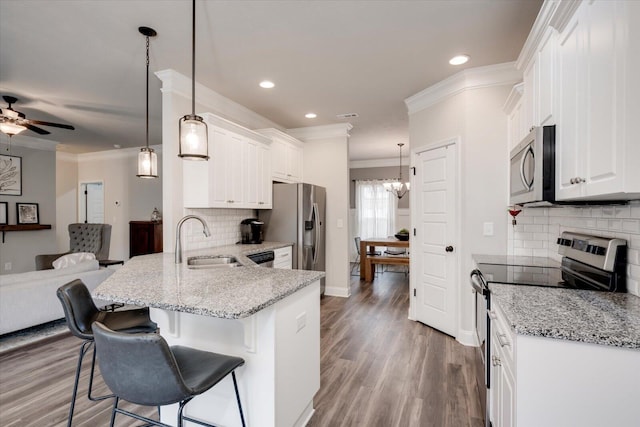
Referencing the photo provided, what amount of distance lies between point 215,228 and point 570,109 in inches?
136

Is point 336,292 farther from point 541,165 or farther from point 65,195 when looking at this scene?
A: point 65,195

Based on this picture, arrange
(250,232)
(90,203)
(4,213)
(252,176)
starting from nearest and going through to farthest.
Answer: (252,176) → (250,232) → (4,213) → (90,203)

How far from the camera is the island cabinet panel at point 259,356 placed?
5.20ft

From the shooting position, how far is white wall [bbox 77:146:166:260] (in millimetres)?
6949

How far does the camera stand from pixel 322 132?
5234mm

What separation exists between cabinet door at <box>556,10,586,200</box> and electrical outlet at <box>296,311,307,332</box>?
1.47 m

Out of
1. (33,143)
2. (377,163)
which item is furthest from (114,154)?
(377,163)

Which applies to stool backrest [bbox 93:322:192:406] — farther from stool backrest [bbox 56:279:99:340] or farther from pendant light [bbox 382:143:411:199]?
pendant light [bbox 382:143:411:199]

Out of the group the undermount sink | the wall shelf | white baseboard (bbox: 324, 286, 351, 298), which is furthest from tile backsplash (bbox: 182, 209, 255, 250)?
the wall shelf

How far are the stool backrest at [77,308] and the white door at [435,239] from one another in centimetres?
309

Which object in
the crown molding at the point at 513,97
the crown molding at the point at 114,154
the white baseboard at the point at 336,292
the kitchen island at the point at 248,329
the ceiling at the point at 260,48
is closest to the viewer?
the kitchen island at the point at 248,329

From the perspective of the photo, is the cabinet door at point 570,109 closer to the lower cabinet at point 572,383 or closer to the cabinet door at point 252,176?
the lower cabinet at point 572,383

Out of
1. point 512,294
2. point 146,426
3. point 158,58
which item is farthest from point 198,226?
point 512,294

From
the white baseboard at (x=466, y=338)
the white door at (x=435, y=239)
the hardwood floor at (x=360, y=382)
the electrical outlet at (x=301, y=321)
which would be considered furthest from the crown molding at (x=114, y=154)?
the white baseboard at (x=466, y=338)
